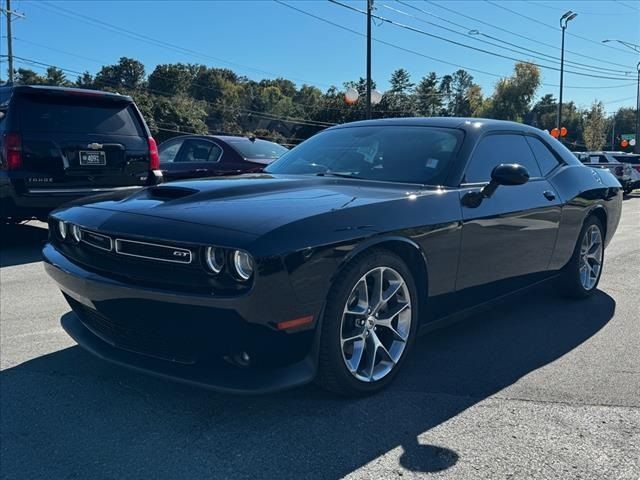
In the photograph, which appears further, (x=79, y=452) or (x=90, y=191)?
(x=90, y=191)

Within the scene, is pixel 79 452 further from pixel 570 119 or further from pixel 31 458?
pixel 570 119

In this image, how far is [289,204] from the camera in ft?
9.01

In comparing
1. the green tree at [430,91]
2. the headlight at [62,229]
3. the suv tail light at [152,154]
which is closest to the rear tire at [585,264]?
the headlight at [62,229]

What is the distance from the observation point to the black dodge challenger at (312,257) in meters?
2.40

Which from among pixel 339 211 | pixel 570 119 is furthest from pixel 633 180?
pixel 570 119

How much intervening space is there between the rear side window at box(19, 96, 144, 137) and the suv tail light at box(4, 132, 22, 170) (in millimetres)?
148

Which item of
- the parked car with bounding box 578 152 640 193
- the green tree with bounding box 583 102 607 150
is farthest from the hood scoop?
the green tree with bounding box 583 102 607 150

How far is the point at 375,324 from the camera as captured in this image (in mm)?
2908

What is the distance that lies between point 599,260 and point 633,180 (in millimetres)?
17144

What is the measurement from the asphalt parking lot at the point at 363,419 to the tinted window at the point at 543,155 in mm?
1285

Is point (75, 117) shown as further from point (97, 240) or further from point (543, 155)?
point (543, 155)

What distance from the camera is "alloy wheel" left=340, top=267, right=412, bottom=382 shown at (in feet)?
9.11

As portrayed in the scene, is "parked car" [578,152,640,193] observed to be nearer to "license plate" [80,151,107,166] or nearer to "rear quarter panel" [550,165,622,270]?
"rear quarter panel" [550,165,622,270]

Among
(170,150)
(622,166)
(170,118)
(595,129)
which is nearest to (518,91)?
(595,129)
